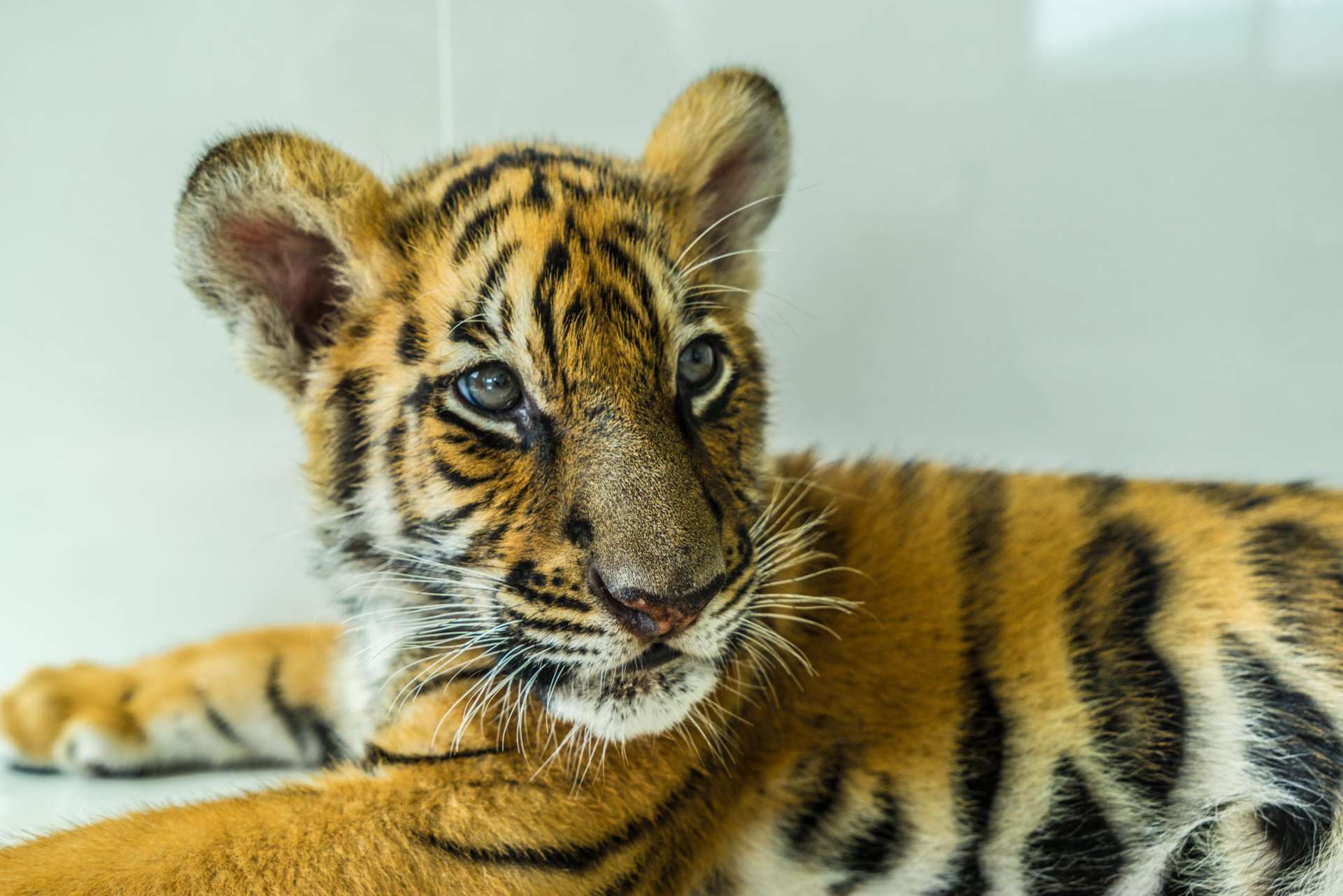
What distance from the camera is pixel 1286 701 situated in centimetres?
129

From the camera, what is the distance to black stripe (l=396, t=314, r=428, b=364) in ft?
4.03

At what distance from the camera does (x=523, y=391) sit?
3.90ft

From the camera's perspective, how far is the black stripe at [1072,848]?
1.30 meters

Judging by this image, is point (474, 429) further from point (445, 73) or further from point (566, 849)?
point (445, 73)

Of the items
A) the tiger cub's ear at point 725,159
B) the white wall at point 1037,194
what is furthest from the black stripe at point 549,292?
the white wall at point 1037,194

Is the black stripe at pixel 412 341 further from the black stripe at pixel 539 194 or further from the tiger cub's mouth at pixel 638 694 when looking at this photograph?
the tiger cub's mouth at pixel 638 694

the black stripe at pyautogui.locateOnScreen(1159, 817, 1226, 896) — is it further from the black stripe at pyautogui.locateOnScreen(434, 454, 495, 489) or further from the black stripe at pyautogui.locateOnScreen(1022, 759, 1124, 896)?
the black stripe at pyautogui.locateOnScreen(434, 454, 495, 489)

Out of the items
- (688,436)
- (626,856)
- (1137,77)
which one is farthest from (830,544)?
(1137,77)

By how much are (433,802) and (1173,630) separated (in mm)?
922

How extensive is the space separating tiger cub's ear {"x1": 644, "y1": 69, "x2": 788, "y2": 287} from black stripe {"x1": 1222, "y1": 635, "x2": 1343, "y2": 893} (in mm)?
843

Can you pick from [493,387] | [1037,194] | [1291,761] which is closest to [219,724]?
[493,387]

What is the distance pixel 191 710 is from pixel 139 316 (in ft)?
2.39

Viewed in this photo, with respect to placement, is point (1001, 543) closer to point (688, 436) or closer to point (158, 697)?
point (688, 436)

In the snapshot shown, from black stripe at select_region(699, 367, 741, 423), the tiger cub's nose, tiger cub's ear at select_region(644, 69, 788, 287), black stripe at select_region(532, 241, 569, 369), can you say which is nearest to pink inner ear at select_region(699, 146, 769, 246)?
tiger cub's ear at select_region(644, 69, 788, 287)
